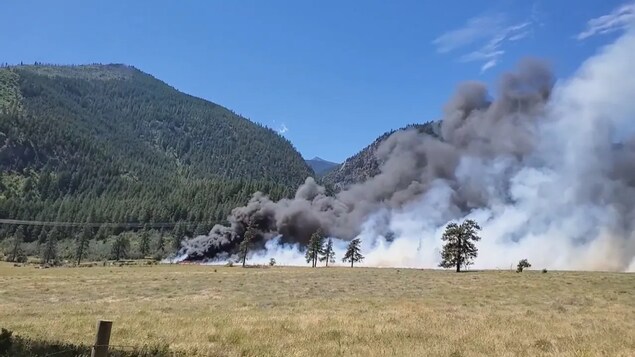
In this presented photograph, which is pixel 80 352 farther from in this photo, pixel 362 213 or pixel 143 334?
pixel 362 213

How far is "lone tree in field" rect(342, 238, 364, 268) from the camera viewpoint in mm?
137962

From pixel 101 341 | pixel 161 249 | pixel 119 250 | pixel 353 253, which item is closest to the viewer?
pixel 101 341

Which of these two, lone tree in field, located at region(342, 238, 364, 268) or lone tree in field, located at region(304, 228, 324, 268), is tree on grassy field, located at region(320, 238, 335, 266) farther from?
lone tree in field, located at region(342, 238, 364, 268)

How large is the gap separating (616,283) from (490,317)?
3816 cm

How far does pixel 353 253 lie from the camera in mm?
141875

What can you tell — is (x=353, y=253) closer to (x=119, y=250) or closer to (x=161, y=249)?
(x=119, y=250)

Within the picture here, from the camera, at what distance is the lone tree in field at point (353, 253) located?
13796 cm

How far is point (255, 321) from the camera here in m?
25.7

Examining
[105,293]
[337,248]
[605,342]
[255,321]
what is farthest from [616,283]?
[337,248]

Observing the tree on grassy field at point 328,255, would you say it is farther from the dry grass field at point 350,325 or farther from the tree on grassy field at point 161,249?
the dry grass field at point 350,325

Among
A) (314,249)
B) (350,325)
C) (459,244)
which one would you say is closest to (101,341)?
(350,325)

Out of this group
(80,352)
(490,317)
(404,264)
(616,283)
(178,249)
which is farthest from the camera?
(178,249)

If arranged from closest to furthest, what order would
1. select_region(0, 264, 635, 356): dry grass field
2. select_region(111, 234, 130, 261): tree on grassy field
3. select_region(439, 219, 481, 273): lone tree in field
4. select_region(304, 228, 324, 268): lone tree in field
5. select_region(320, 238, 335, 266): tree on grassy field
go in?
1. select_region(0, 264, 635, 356): dry grass field
2. select_region(439, 219, 481, 273): lone tree in field
3. select_region(304, 228, 324, 268): lone tree in field
4. select_region(320, 238, 335, 266): tree on grassy field
5. select_region(111, 234, 130, 261): tree on grassy field

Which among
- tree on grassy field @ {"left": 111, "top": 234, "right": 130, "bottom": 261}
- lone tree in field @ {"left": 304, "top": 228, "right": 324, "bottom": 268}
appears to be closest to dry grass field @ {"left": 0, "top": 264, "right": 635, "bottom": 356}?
lone tree in field @ {"left": 304, "top": 228, "right": 324, "bottom": 268}
